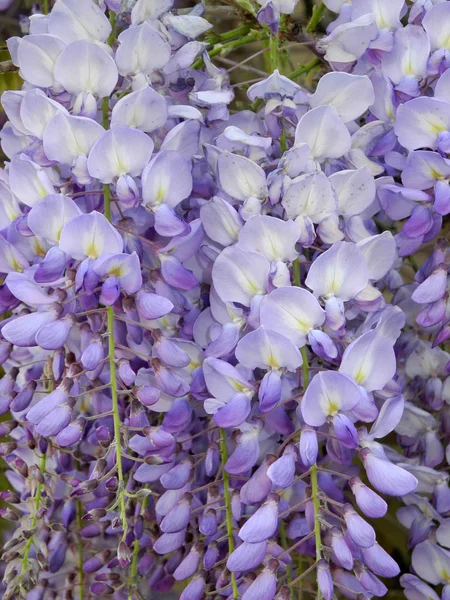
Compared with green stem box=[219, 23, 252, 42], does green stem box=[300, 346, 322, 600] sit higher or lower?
lower

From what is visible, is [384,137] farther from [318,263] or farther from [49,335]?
[49,335]

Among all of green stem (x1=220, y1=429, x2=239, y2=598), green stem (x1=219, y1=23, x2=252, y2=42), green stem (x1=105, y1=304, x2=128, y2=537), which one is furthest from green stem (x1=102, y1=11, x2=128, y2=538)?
green stem (x1=219, y1=23, x2=252, y2=42)

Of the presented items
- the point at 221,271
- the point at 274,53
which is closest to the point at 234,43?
the point at 274,53

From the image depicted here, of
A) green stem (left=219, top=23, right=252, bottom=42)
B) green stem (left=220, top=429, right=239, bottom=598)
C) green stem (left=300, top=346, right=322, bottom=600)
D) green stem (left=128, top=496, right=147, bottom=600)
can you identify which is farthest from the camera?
green stem (left=219, top=23, right=252, bottom=42)

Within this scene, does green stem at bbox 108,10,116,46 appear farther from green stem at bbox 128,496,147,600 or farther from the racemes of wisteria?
green stem at bbox 128,496,147,600

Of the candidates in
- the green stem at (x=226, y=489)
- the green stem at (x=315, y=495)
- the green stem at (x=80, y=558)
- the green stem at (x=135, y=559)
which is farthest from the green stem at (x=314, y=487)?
the green stem at (x=80, y=558)

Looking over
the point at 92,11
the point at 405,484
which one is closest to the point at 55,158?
the point at 92,11

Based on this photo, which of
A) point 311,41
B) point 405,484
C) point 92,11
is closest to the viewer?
point 405,484

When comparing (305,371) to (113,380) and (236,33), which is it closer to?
(113,380)

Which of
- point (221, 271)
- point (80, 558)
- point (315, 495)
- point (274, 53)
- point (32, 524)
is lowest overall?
point (80, 558)
